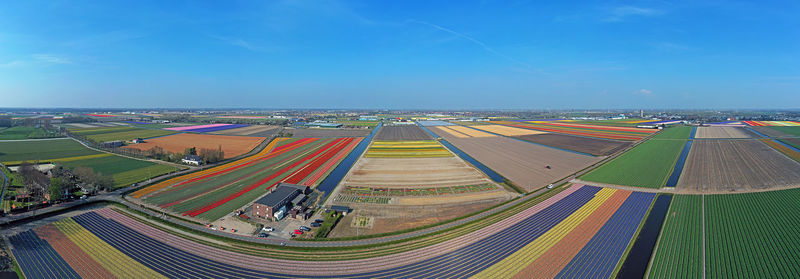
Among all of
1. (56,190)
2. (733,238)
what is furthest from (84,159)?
(733,238)

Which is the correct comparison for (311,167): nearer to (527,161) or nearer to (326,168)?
(326,168)

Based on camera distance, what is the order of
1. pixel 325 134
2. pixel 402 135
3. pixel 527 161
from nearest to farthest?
1. pixel 527 161
2. pixel 402 135
3. pixel 325 134

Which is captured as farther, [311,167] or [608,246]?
[311,167]

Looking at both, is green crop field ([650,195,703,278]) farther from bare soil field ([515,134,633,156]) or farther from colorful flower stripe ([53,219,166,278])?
colorful flower stripe ([53,219,166,278])

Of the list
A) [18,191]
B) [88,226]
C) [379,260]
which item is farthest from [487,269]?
[18,191]

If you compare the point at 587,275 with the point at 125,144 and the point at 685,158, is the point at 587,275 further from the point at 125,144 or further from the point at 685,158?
the point at 125,144

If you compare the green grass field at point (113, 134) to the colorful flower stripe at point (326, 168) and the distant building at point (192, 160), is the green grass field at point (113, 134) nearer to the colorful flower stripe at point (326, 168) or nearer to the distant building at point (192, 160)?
the distant building at point (192, 160)
